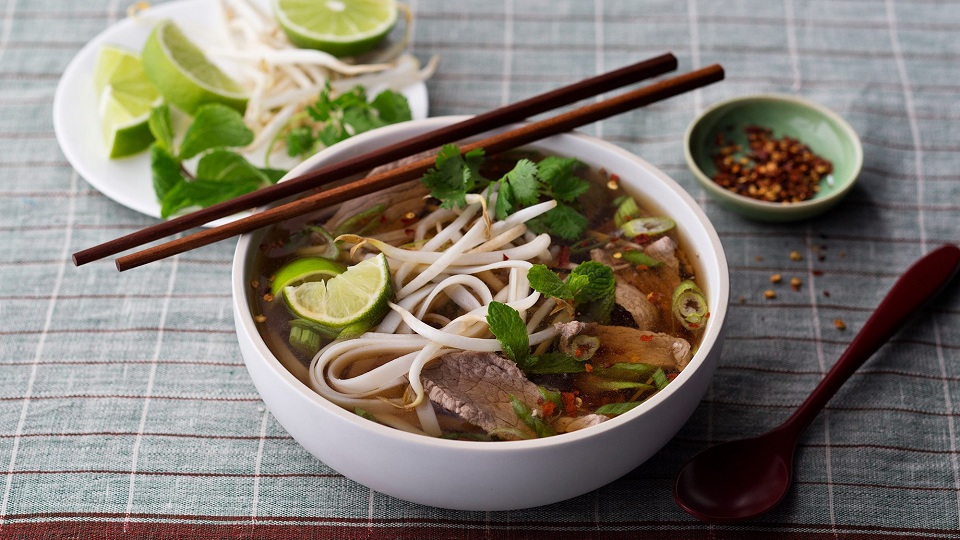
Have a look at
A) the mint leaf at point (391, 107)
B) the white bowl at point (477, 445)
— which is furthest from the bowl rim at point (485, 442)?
the mint leaf at point (391, 107)

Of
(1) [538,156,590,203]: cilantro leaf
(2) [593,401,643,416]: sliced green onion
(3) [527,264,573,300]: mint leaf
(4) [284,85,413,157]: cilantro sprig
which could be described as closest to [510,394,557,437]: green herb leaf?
(2) [593,401,643,416]: sliced green onion

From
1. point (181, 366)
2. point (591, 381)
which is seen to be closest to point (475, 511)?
point (591, 381)

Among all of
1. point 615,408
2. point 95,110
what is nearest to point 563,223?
point 615,408

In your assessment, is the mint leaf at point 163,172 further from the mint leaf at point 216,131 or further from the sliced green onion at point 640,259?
the sliced green onion at point 640,259

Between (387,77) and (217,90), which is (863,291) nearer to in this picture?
(387,77)

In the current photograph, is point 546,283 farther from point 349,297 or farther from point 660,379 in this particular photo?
point 349,297

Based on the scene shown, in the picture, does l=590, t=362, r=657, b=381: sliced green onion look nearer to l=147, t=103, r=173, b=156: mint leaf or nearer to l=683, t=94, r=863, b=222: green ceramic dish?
l=683, t=94, r=863, b=222: green ceramic dish
